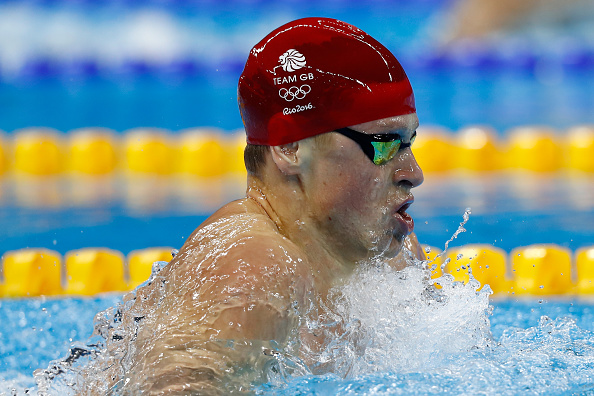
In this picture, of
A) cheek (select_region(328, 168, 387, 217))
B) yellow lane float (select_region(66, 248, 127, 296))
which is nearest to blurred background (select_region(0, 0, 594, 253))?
yellow lane float (select_region(66, 248, 127, 296))

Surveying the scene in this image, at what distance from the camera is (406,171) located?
189 centimetres

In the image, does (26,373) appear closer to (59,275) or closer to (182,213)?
(59,275)

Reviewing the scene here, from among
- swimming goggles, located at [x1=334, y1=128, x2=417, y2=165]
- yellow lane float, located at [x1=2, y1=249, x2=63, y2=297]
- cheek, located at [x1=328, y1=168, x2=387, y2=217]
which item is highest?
yellow lane float, located at [x1=2, y1=249, x2=63, y2=297]

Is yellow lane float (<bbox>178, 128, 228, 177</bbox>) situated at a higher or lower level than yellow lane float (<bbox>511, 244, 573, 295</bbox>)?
higher

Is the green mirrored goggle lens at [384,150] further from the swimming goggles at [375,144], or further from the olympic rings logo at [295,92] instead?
the olympic rings logo at [295,92]

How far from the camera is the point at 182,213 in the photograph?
5.18 meters

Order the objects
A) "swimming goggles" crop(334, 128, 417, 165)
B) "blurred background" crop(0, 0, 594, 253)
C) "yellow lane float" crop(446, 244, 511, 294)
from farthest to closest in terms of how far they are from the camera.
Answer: "blurred background" crop(0, 0, 594, 253) < "yellow lane float" crop(446, 244, 511, 294) < "swimming goggles" crop(334, 128, 417, 165)

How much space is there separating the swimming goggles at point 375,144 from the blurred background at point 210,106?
297cm

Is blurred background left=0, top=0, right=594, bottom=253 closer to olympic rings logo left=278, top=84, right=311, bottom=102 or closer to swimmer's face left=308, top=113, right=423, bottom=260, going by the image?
swimmer's face left=308, top=113, right=423, bottom=260

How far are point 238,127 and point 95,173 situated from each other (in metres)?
2.05

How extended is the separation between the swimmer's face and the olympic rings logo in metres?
0.12

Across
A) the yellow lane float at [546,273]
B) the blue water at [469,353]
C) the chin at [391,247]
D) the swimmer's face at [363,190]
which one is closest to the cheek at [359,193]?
the swimmer's face at [363,190]

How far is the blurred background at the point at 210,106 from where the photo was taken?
5156 mm

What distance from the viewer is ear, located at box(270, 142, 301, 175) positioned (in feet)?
6.09
